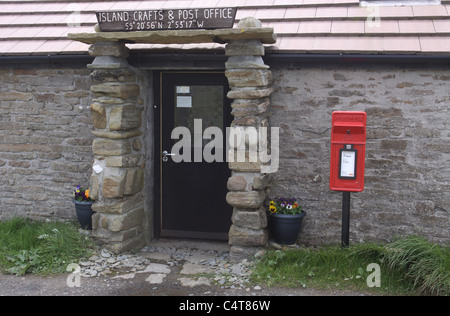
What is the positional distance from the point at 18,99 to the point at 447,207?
5.87m

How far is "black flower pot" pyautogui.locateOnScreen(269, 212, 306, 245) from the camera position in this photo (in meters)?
6.34

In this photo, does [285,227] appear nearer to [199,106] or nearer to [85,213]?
[199,106]

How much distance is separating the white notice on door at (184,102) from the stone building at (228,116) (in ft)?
0.07

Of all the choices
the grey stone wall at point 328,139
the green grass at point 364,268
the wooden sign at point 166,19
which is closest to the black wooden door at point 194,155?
the grey stone wall at point 328,139

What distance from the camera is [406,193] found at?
6340 mm

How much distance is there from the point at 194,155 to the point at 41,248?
7.53 feet

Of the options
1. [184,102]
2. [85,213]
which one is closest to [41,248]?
[85,213]

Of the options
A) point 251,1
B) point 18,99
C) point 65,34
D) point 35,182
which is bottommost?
point 35,182

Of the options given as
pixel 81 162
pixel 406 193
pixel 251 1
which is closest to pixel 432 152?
pixel 406 193

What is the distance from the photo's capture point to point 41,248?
643 cm


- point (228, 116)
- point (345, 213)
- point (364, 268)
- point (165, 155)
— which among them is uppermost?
point (228, 116)

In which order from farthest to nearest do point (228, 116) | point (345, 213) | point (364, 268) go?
1. point (228, 116)
2. point (364, 268)
3. point (345, 213)

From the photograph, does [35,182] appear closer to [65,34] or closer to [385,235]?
[65,34]

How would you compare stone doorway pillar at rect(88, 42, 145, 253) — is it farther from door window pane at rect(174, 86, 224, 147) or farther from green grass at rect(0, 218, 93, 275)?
door window pane at rect(174, 86, 224, 147)
